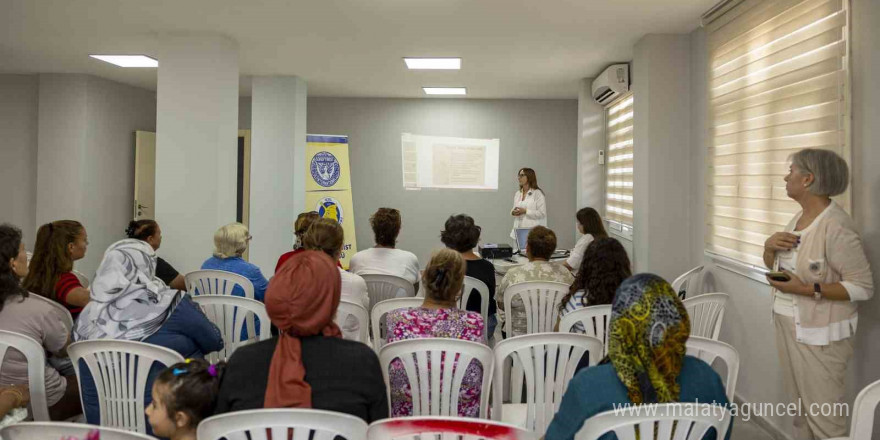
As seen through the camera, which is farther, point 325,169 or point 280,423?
point 325,169

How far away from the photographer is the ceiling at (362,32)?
462 cm

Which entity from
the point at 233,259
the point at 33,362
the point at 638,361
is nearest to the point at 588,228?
the point at 233,259

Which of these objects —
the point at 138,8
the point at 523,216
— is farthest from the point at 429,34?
the point at 523,216

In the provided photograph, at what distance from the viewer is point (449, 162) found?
374 inches

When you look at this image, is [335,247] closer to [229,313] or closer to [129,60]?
[229,313]

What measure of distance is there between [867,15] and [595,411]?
226 cm

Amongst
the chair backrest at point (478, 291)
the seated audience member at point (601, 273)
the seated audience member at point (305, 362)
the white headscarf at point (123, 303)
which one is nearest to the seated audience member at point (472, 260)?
the chair backrest at point (478, 291)

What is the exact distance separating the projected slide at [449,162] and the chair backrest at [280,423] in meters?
8.03

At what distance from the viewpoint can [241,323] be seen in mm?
3174

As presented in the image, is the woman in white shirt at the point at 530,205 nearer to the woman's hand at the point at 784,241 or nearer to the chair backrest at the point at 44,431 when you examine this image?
the woman's hand at the point at 784,241

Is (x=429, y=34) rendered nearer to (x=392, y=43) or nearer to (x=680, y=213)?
(x=392, y=43)

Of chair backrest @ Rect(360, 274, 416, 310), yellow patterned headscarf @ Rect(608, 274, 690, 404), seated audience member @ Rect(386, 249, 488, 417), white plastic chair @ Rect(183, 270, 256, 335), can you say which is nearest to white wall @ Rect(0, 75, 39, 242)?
white plastic chair @ Rect(183, 270, 256, 335)

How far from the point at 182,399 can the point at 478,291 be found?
229 centimetres

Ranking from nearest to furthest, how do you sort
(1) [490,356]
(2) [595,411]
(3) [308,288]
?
(2) [595,411]
(3) [308,288]
(1) [490,356]
